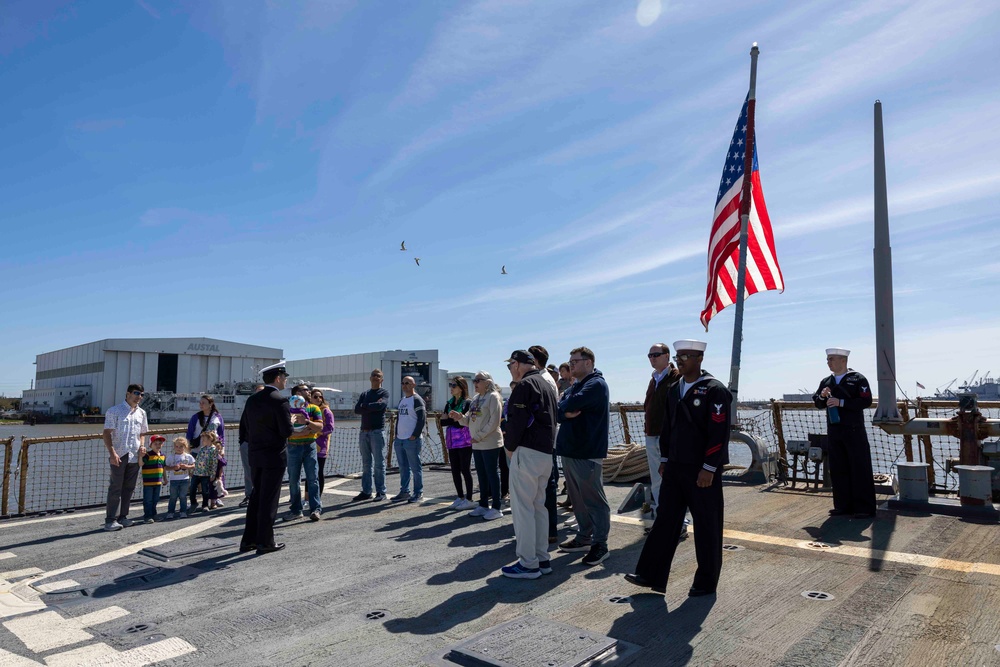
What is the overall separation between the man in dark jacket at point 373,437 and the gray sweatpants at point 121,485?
9.39 ft

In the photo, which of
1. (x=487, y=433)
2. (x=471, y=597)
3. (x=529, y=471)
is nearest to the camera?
(x=471, y=597)

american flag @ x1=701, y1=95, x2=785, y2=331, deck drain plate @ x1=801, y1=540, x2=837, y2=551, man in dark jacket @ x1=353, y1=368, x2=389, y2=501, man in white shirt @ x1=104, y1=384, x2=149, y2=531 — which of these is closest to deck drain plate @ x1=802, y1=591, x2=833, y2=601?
deck drain plate @ x1=801, y1=540, x2=837, y2=551

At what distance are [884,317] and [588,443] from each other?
4724mm

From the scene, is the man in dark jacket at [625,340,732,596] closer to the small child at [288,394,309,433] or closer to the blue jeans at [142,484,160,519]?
the small child at [288,394,309,433]

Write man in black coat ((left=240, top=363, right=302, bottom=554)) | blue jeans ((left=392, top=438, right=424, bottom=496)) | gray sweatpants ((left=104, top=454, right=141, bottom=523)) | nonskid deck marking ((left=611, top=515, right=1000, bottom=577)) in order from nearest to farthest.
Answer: nonskid deck marking ((left=611, top=515, right=1000, bottom=577))
man in black coat ((left=240, top=363, right=302, bottom=554))
gray sweatpants ((left=104, top=454, right=141, bottom=523))
blue jeans ((left=392, top=438, right=424, bottom=496))

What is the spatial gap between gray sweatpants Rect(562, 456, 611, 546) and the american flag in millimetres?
6144

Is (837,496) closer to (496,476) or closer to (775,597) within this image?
(775,597)

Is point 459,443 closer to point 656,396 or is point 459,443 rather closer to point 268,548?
point 268,548

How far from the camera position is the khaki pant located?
15.6ft

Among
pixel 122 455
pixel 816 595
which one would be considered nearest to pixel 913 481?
pixel 816 595


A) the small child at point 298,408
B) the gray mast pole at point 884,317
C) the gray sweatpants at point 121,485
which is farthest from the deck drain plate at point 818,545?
the gray sweatpants at point 121,485

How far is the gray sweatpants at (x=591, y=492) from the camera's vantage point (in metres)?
5.19

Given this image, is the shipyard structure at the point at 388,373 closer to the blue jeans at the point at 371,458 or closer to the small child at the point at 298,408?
the blue jeans at the point at 371,458

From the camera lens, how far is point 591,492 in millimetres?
5297
